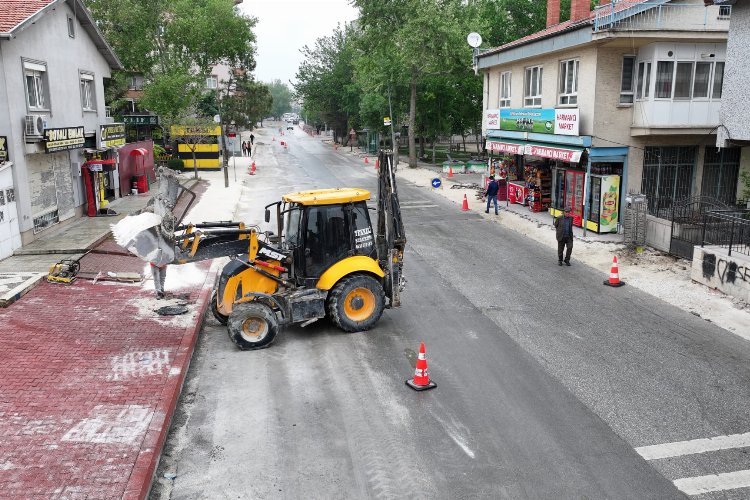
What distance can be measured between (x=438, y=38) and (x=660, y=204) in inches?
868

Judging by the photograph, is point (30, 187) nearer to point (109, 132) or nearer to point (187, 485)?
point (109, 132)

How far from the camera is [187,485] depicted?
7.16m

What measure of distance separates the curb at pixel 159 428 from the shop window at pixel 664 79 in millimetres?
16267

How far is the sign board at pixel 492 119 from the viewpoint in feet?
94.3

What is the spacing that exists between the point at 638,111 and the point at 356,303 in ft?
44.9

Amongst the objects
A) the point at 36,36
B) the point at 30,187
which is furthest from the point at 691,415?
the point at 36,36

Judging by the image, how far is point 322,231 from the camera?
1162cm

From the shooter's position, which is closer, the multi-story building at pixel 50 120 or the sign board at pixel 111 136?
the multi-story building at pixel 50 120

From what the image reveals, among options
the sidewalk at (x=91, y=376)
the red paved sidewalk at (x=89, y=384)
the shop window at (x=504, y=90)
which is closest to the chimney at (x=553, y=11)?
the shop window at (x=504, y=90)

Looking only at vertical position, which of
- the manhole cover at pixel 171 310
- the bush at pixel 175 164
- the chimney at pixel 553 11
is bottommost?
the manhole cover at pixel 171 310

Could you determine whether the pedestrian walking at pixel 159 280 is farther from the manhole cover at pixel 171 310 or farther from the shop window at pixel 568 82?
the shop window at pixel 568 82

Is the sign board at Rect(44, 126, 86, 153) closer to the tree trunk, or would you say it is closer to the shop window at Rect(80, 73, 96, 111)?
the shop window at Rect(80, 73, 96, 111)

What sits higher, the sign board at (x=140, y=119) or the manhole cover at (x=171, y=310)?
the sign board at (x=140, y=119)

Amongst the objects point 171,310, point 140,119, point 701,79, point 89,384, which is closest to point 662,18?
point 701,79
